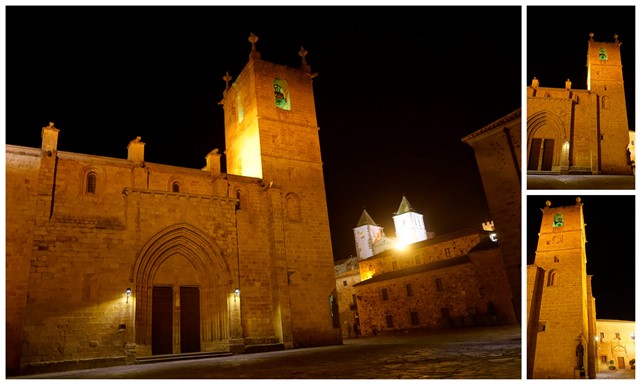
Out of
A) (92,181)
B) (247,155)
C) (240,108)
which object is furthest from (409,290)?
(92,181)

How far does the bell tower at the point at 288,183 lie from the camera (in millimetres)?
16625

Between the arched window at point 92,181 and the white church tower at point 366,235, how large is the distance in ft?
145

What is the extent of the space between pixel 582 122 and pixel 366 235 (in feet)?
134

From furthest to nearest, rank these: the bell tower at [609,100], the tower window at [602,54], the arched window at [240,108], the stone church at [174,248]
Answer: the arched window at [240,108]
the bell tower at [609,100]
the tower window at [602,54]
the stone church at [174,248]

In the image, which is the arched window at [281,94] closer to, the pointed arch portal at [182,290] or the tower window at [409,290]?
the pointed arch portal at [182,290]

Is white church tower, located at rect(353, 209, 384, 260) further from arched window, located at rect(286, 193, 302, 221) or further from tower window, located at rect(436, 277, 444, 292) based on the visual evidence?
arched window, located at rect(286, 193, 302, 221)

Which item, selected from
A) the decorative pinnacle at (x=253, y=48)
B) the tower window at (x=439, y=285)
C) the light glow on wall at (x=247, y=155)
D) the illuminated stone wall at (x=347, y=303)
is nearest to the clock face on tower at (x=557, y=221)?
the light glow on wall at (x=247, y=155)

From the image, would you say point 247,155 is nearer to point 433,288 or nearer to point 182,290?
point 182,290

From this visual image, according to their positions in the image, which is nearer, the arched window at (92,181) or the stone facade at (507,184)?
the stone facade at (507,184)

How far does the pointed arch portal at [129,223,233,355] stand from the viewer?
47.5ft

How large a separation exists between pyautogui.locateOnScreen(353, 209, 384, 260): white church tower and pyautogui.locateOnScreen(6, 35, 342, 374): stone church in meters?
39.1

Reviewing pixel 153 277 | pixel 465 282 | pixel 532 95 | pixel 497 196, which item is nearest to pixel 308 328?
pixel 153 277

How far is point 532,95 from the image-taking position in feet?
61.4

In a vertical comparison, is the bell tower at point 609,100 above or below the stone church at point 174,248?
above
